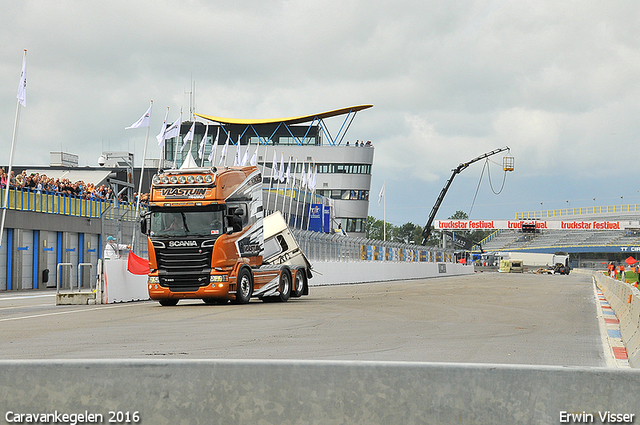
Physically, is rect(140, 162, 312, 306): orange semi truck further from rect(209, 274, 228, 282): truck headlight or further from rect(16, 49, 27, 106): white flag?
rect(16, 49, 27, 106): white flag

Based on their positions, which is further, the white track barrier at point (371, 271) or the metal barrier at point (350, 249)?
the white track barrier at point (371, 271)

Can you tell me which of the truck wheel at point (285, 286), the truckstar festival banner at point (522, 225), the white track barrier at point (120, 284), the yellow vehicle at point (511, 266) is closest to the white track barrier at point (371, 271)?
the white track barrier at point (120, 284)

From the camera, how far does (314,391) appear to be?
4.36 meters

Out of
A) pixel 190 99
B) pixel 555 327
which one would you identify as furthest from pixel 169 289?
pixel 190 99

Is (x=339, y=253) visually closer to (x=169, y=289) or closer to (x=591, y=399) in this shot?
(x=169, y=289)

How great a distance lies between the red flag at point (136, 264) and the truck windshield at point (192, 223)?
15.0 feet

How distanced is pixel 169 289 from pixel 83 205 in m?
23.3

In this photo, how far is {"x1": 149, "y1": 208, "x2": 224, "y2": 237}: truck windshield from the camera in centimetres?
2025

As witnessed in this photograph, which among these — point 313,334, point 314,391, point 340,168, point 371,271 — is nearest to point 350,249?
point 371,271

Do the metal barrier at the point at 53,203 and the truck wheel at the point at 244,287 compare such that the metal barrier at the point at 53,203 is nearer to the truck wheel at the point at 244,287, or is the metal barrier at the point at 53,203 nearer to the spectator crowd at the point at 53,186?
the spectator crowd at the point at 53,186

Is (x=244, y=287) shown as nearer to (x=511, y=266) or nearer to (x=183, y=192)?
(x=183, y=192)

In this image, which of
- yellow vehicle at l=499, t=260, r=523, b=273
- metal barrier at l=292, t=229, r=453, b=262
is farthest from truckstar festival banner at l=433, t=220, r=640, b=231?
metal barrier at l=292, t=229, r=453, b=262

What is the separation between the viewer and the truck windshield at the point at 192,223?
2025 centimetres

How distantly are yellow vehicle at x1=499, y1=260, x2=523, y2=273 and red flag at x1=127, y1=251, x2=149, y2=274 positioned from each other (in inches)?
3108
